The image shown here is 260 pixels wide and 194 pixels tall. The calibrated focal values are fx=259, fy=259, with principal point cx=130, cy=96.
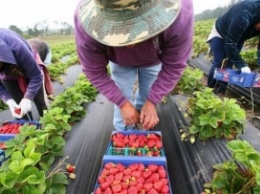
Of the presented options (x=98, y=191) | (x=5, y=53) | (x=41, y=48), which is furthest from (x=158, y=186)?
(x=41, y=48)

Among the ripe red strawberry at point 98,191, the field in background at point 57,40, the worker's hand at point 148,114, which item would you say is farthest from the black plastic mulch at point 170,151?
the field in background at point 57,40

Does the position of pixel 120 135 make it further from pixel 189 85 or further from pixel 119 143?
pixel 189 85

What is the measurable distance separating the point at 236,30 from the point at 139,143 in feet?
6.60

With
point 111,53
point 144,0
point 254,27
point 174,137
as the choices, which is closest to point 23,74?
point 111,53

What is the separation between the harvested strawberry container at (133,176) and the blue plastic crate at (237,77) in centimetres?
193

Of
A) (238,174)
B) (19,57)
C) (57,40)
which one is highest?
(19,57)

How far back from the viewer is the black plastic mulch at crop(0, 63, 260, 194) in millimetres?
1948

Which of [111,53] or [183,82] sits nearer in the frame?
[111,53]

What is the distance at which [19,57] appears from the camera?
243 centimetres

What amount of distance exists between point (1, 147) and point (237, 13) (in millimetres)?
2947

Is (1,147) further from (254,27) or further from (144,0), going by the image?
(254,27)

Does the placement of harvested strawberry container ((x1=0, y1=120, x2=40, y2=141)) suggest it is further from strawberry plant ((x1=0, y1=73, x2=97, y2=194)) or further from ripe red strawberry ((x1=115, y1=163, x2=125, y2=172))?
ripe red strawberry ((x1=115, y1=163, x2=125, y2=172))

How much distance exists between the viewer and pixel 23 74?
273 cm

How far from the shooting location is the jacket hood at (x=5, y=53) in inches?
87.0
